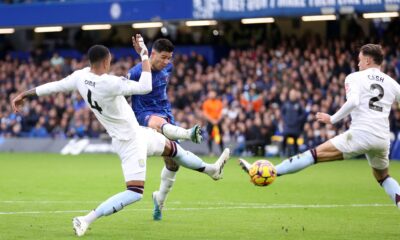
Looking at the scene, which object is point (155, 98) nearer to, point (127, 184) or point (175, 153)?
point (175, 153)

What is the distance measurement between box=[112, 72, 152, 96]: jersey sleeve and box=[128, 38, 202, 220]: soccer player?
1.70 metres

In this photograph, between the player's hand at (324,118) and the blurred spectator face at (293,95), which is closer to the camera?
the player's hand at (324,118)

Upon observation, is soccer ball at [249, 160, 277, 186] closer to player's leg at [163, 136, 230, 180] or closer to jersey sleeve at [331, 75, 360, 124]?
player's leg at [163, 136, 230, 180]

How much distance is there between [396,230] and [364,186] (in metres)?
6.96

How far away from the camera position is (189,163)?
12.5 m

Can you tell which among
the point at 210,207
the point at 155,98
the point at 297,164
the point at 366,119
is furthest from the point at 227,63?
the point at 366,119

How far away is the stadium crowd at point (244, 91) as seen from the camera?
1146 inches

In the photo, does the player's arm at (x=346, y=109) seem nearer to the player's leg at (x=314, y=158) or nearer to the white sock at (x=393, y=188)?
the player's leg at (x=314, y=158)

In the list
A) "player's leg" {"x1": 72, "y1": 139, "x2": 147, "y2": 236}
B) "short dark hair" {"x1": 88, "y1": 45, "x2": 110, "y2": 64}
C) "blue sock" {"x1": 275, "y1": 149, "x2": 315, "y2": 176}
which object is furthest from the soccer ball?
"short dark hair" {"x1": 88, "y1": 45, "x2": 110, "y2": 64}

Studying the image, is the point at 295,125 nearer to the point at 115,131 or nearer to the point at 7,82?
the point at 7,82

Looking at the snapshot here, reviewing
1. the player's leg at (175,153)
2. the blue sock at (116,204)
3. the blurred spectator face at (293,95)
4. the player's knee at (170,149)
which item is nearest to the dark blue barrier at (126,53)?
the blurred spectator face at (293,95)

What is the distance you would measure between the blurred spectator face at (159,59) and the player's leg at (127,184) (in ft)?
7.03

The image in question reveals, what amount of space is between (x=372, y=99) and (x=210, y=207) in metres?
3.88

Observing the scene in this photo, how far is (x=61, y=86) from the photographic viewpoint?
37.6 feet
